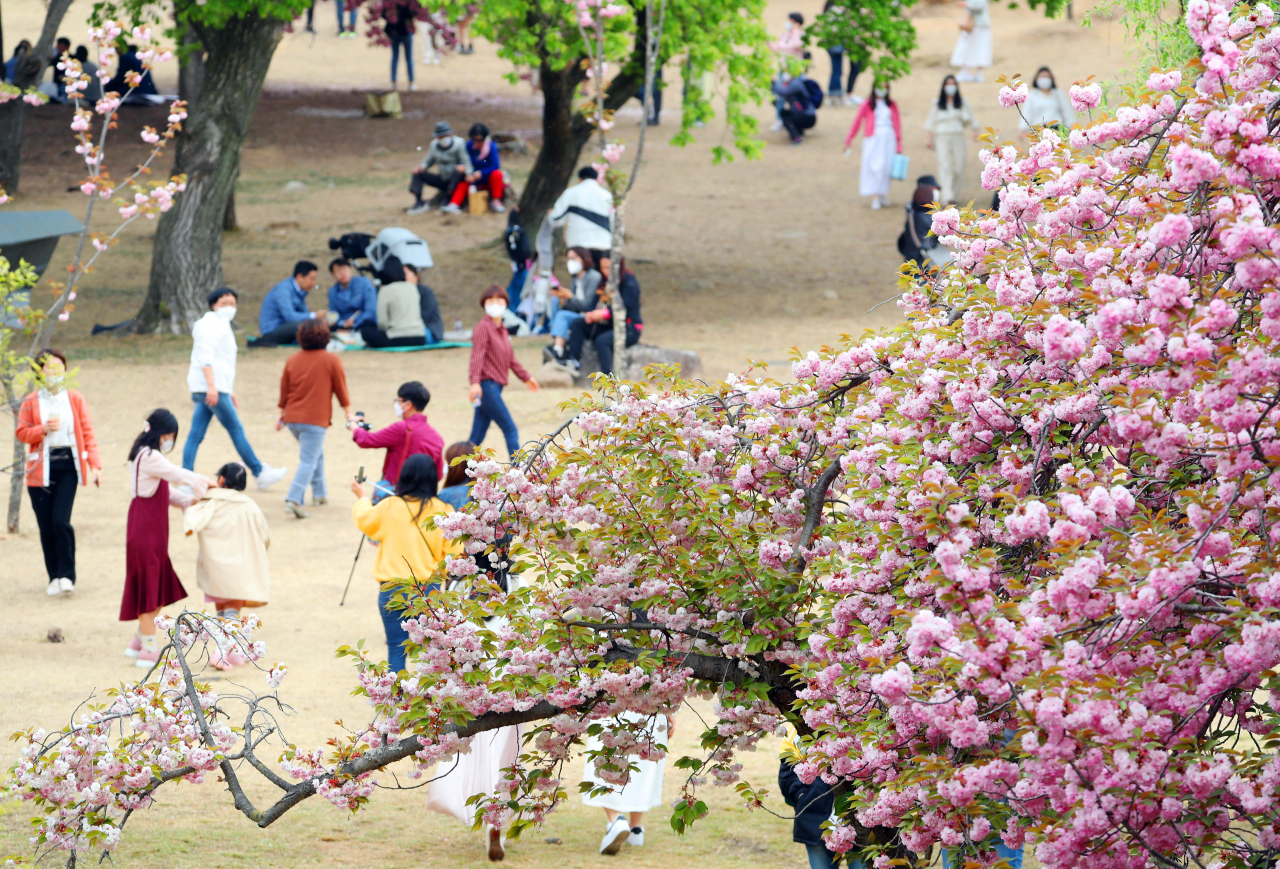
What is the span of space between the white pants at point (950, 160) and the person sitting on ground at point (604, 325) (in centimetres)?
851

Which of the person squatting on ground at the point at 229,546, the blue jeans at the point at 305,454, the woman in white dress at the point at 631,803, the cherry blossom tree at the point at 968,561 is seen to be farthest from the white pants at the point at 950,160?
the cherry blossom tree at the point at 968,561

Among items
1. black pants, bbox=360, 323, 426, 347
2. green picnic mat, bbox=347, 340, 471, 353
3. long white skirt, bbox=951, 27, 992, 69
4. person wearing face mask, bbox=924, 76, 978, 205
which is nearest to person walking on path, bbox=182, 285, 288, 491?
black pants, bbox=360, 323, 426, 347

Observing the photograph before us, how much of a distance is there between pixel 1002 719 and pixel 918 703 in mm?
377

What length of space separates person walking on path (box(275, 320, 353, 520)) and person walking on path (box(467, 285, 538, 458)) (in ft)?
3.56

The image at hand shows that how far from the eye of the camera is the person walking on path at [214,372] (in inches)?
430

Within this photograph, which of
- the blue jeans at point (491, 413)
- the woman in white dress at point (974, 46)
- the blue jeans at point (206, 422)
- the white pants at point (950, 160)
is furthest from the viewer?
the woman in white dress at point (974, 46)

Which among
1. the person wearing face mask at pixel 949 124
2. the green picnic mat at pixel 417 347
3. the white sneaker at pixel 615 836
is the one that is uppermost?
the person wearing face mask at pixel 949 124

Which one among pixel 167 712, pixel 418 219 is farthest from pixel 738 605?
pixel 418 219

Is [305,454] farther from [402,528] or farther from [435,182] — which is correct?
[435,182]

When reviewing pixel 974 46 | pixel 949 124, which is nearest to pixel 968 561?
pixel 949 124

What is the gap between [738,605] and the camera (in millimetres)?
4480

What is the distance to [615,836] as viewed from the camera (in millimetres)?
A: 6398

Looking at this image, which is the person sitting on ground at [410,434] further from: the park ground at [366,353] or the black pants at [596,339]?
the black pants at [596,339]

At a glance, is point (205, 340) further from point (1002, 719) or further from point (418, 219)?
point (418, 219)
